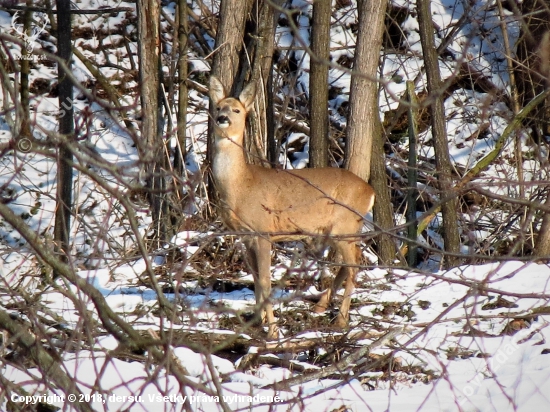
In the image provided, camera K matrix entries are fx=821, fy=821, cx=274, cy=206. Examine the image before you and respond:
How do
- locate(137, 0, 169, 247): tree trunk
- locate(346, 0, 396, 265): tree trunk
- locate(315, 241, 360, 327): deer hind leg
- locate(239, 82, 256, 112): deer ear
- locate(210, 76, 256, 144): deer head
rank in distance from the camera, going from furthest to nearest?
locate(137, 0, 169, 247): tree trunk → locate(346, 0, 396, 265): tree trunk → locate(239, 82, 256, 112): deer ear → locate(210, 76, 256, 144): deer head → locate(315, 241, 360, 327): deer hind leg

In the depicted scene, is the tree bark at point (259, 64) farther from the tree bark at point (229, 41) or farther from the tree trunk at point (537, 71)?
the tree trunk at point (537, 71)

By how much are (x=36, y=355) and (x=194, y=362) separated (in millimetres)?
2665

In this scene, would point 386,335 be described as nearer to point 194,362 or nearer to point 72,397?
→ point 194,362

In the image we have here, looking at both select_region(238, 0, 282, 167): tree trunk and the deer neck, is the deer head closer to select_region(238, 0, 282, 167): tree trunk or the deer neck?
the deer neck

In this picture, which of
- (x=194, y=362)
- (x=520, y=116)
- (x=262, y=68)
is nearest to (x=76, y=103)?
(x=262, y=68)

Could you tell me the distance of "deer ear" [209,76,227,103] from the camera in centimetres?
741

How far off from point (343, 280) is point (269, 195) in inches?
39.8

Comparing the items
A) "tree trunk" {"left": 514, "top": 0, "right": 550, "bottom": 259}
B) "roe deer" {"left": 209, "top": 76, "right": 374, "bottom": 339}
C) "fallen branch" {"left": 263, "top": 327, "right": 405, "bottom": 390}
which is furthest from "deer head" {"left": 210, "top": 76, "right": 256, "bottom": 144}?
"fallen branch" {"left": 263, "top": 327, "right": 405, "bottom": 390}

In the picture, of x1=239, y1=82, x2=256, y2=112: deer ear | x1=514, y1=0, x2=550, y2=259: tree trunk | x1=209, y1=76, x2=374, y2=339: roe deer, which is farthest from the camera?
x1=239, y1=82, x2=256, y2=112: deer ear

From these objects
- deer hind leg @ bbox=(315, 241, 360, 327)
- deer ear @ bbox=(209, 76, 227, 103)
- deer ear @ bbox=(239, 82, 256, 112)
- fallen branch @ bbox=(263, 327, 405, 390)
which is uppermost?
deer ear @ bbox=(209, 76, 227, 103)

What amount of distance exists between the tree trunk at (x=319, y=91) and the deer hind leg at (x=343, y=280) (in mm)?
1420

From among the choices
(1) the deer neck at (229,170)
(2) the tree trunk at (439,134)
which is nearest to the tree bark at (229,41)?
(1) the deer neck at (229,170)

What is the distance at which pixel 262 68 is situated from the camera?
28.1 ft

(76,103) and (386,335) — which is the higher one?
(76,103)
